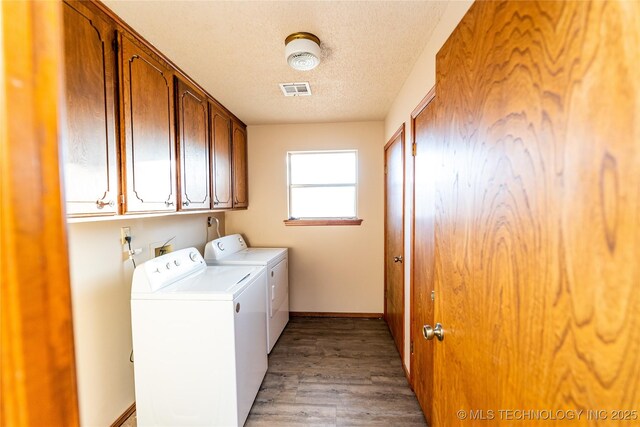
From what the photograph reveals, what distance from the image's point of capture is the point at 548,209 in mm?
486

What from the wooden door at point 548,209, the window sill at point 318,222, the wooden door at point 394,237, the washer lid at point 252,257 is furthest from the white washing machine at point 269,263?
the wooden door at point 548,209

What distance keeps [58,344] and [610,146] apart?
778 millimetres

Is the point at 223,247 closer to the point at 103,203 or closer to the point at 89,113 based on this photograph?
the point at 103,203

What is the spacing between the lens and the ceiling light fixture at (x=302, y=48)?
1.43m

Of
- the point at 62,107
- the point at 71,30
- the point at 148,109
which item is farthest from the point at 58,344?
the point at 148,109

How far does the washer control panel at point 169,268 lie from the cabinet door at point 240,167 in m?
0.90

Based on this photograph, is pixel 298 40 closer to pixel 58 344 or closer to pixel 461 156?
pixel 461 156

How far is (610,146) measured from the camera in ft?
1.25

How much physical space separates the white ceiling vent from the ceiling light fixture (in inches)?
21.1

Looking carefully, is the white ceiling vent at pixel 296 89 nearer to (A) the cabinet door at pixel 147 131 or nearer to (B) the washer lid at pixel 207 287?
(A) the cabinet door at pixel 147 131

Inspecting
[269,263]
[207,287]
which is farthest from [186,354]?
[269,263]

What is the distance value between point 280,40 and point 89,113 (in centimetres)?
103

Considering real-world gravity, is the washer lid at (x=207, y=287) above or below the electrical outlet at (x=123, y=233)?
below

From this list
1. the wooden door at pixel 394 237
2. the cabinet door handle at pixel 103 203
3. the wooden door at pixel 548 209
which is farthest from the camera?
the wooden door at pixel 394 237
